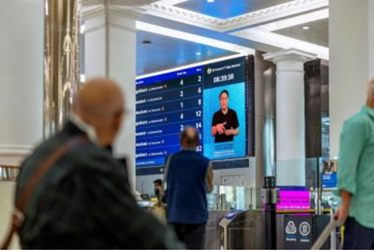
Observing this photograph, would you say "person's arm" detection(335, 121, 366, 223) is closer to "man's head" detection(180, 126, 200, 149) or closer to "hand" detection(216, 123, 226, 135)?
"man's head" detection(180, 126, 200, 149)

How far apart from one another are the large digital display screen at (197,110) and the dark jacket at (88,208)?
15720 millimetres

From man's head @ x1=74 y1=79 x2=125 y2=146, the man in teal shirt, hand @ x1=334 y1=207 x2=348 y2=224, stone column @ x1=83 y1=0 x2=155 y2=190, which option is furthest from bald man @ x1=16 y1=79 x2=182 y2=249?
stone column @ x1=83 y1=0 x2=155 y2=190

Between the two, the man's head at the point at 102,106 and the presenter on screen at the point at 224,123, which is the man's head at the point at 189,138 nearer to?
the man's head at the point at 102,106

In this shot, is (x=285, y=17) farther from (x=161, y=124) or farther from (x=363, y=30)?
(x=161, y=124)

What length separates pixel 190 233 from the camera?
539cm

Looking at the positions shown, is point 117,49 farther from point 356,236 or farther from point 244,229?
point 356,236

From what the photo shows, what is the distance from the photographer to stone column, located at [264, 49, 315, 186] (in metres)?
16.7

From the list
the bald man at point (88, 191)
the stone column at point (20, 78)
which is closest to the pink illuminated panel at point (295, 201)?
the stone column at point (20, 78)

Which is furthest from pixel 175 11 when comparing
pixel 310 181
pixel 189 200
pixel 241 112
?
pixel 189 200

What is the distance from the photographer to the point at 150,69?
1998cm

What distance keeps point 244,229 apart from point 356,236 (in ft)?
26.9

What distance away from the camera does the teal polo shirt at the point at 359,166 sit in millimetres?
3678

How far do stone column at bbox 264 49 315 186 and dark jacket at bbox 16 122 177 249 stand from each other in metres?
14.9

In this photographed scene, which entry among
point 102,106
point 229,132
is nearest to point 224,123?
point 229,132
